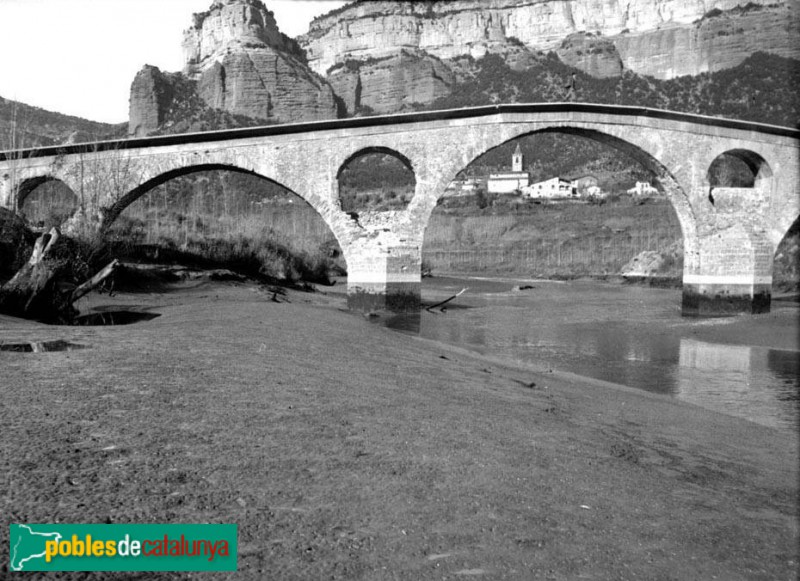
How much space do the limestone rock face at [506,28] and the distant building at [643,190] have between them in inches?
1429

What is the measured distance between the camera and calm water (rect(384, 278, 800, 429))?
7.90 metres

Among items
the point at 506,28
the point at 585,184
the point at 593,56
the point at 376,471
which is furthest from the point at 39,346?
the point at 506,28

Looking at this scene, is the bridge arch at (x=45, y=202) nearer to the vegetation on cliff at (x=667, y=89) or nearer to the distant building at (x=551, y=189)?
the distant building at (x=551, y=189)

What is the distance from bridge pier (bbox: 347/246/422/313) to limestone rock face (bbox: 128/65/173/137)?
59840 millimetres

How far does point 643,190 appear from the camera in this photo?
63.0 metres

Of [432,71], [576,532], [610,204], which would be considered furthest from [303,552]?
[432,71]

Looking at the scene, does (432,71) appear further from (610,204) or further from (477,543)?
(477,543)

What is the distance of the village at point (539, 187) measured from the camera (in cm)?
6206

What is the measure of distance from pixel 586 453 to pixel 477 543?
164 centimetres

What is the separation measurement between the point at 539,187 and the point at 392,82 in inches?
1513

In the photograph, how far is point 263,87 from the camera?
82562 mm

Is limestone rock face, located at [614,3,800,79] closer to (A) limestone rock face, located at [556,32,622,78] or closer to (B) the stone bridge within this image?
(A) limestone rock face, located at [556,32,622,78]

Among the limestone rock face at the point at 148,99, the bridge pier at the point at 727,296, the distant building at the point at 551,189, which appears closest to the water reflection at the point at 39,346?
the bridge pier at the point at 727,296

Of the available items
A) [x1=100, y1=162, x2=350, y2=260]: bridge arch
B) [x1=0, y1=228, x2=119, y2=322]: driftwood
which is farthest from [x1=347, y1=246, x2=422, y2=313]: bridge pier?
[x1=0, y1=228, x2=119, y2=322]: driftwood
